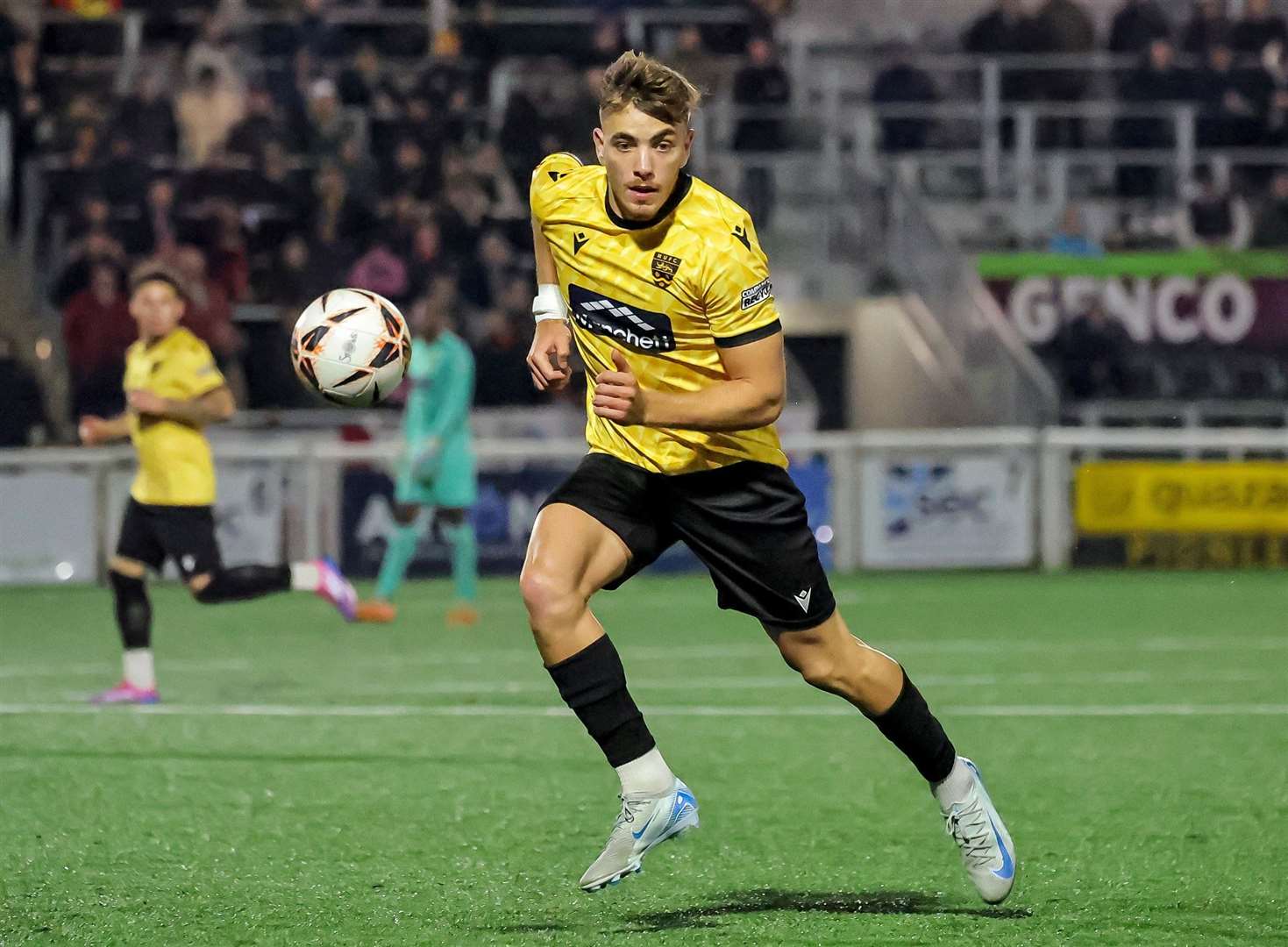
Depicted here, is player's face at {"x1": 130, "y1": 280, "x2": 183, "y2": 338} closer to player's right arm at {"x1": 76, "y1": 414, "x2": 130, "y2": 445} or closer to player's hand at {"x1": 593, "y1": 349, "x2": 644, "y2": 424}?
player's right arm at {"x1": 76, "y1": 414, "x2": 130, "y2": 445}

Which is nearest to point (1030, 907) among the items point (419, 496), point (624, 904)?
point (624, 904)

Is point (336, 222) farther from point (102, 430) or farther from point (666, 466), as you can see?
point (666, 466)

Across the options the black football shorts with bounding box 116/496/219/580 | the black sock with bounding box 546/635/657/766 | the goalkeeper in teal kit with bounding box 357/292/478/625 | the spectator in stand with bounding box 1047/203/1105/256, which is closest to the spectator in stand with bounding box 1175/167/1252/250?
the spectator in stand with bounding box 1047/203/1105/256

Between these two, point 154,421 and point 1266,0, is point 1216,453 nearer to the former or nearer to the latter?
point 1266,0

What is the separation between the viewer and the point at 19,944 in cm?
472

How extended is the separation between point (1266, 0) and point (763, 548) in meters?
18.4

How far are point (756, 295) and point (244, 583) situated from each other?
542 cm

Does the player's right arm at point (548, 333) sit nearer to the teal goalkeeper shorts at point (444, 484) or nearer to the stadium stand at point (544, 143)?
the teal goalkeeper shorts at point (444, 484)

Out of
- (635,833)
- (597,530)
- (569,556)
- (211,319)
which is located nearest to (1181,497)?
(211,319)

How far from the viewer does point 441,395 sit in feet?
Result: 42.7

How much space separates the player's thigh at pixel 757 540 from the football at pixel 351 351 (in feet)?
3.45

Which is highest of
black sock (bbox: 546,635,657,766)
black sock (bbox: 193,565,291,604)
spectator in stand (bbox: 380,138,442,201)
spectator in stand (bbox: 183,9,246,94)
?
spectator in stand (bbox: 183,9,246,94)

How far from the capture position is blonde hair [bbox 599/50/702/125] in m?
5.03

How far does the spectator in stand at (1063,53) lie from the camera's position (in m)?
21.1
